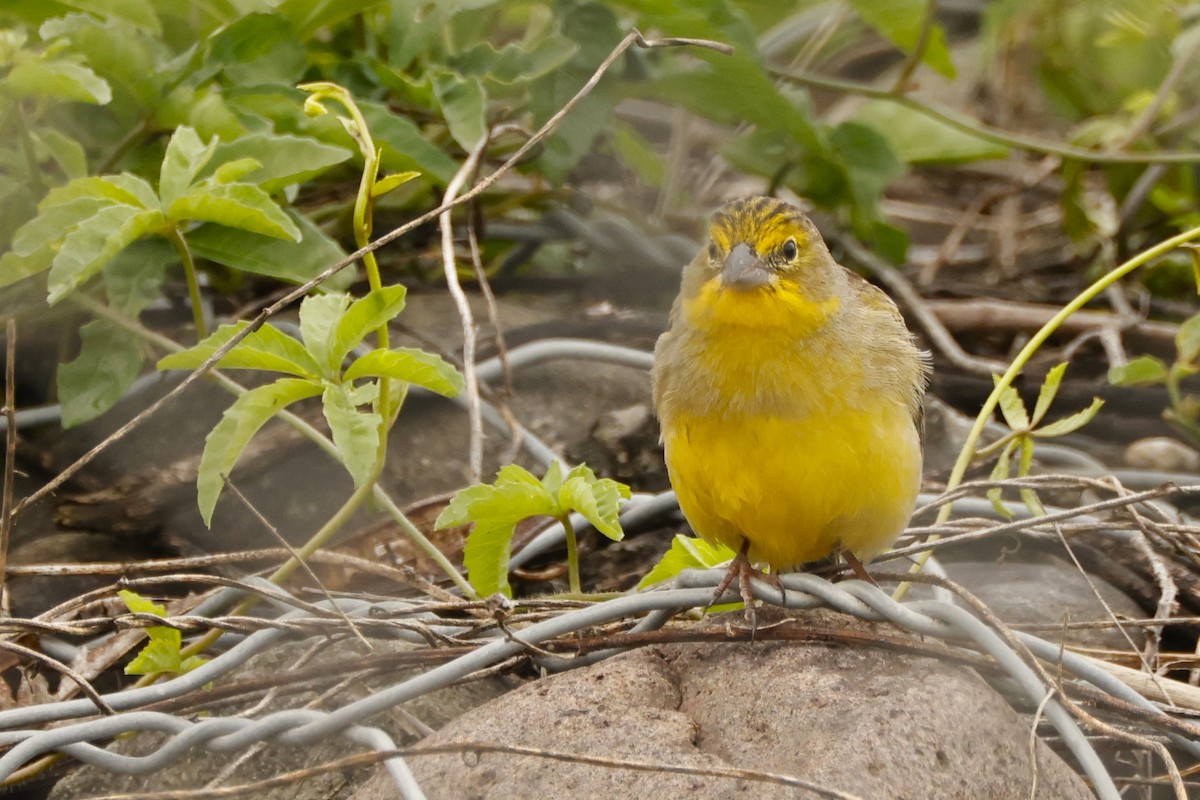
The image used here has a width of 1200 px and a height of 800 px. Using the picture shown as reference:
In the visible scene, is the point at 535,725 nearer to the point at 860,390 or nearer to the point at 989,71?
the point at 860,390

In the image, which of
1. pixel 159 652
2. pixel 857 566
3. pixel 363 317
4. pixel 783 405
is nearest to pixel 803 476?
pixel 783 405

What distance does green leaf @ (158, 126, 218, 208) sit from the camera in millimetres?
3088

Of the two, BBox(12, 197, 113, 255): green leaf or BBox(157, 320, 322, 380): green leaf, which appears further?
BBox(12, 197, 113, 255): green leaf

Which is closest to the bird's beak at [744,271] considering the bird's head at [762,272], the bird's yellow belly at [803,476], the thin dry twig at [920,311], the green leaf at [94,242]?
the bird's head at [762,272]

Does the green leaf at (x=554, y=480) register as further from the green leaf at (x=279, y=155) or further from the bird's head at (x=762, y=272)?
the green leaf at (x=279, y=155)

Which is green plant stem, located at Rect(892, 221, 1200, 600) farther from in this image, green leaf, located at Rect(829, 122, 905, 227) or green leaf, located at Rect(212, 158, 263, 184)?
green leaf, located at Rect(829, 122, 905, 227)

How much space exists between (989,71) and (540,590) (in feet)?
16.6

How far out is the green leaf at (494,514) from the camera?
2.76m

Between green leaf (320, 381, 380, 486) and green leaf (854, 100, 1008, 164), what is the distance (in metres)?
3.07

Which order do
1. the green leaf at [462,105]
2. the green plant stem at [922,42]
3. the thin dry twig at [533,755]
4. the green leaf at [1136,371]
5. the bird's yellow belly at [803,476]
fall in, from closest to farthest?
the thin dry twig at [533,755] → the bird's yellow belly at [803,476] → the green leaf at [1136,371] → the green leaf at [462,105] → the green plant stem at [922,42]

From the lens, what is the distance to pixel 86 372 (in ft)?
11.2

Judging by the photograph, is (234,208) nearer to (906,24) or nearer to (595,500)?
(595,500)

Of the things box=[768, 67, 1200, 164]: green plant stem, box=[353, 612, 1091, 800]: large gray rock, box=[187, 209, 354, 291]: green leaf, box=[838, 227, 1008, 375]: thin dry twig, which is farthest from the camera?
box=[768, 67, 1200, 164]: green plant stem

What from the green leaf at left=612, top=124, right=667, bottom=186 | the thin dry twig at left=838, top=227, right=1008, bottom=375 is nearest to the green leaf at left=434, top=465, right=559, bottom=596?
the thin dry twig at left=838, top=227, right=1008, bottom=375
